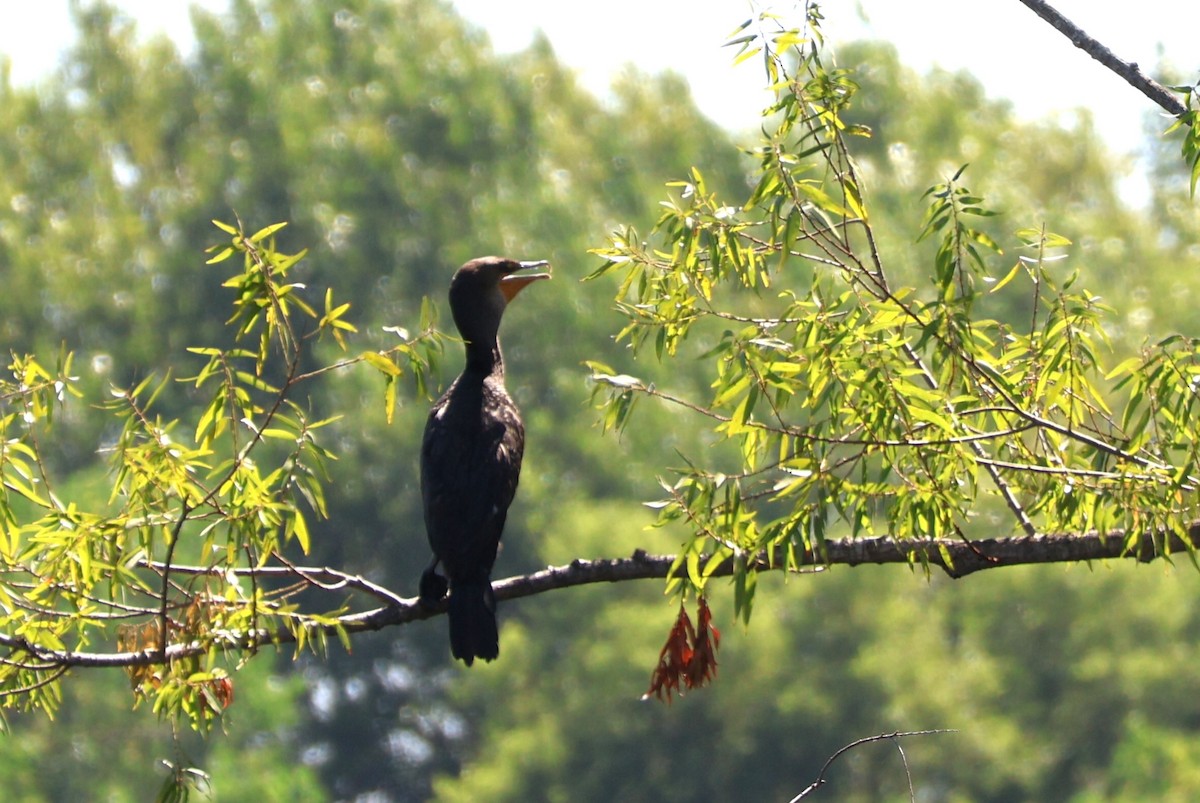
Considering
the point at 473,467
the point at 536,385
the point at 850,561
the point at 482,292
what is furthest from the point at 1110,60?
the point at 536,385

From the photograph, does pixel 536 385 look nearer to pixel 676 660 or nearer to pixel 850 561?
pixel 676 660

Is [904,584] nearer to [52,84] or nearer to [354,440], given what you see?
A: [354,440]

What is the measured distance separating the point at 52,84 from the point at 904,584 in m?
18.1

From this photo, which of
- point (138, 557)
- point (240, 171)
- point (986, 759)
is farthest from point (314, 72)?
point (138, 557)

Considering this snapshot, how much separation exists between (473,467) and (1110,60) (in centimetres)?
255

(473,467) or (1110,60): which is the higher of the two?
(1110,60)

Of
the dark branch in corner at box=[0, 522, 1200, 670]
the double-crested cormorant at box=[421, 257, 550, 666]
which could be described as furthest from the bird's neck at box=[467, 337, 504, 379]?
the dark branch in corner at box=[0, 522, 1200, 670]

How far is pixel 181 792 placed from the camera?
4.14 meters

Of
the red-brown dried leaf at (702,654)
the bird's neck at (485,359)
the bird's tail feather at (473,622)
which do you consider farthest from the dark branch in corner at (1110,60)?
the bird's neck at (485,359)

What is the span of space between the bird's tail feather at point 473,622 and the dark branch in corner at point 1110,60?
218 cm

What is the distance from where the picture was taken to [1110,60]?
400cm

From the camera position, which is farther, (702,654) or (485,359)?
(485,359)

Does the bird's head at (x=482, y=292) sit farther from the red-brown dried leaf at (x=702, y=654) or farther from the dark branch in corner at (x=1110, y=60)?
the dark branch in corner at (x=1110, y=60)

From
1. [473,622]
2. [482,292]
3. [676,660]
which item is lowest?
[676,660]
